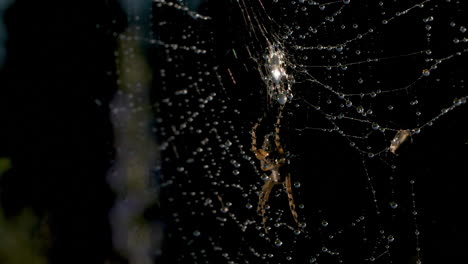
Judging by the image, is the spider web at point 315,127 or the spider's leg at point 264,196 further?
the spider's leg at point 264,196

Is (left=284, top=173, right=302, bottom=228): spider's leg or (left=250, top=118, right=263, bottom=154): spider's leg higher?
(left=250, top=118, right=263, bottom=154): spider's leg

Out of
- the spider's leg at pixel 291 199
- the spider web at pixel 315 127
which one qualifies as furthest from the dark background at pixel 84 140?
the spider's leg at pixel 291 199

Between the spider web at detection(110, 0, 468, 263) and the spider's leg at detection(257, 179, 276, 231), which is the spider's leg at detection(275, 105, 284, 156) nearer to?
the spider web at detection(110, 0, 468, 263)

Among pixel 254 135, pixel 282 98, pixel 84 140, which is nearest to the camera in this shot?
pixel 282 98

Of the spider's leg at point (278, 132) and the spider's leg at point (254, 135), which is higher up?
the spider's leg at point (278, 132)

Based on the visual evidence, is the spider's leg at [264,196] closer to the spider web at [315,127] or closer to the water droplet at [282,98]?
the spider web at [315,127]

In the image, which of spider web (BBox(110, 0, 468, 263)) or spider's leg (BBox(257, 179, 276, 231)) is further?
spider's leg (BBox(257, 179, 276, 231))

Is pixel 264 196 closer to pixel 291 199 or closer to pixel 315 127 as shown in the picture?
pixel 291 199

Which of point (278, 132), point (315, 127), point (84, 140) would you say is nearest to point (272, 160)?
point (278, 132)

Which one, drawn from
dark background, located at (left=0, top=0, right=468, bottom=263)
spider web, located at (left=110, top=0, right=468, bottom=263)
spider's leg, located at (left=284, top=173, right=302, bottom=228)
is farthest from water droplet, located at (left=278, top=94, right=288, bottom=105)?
spider's leg, located at (left=284, top=173, right=302, bottom=228)
